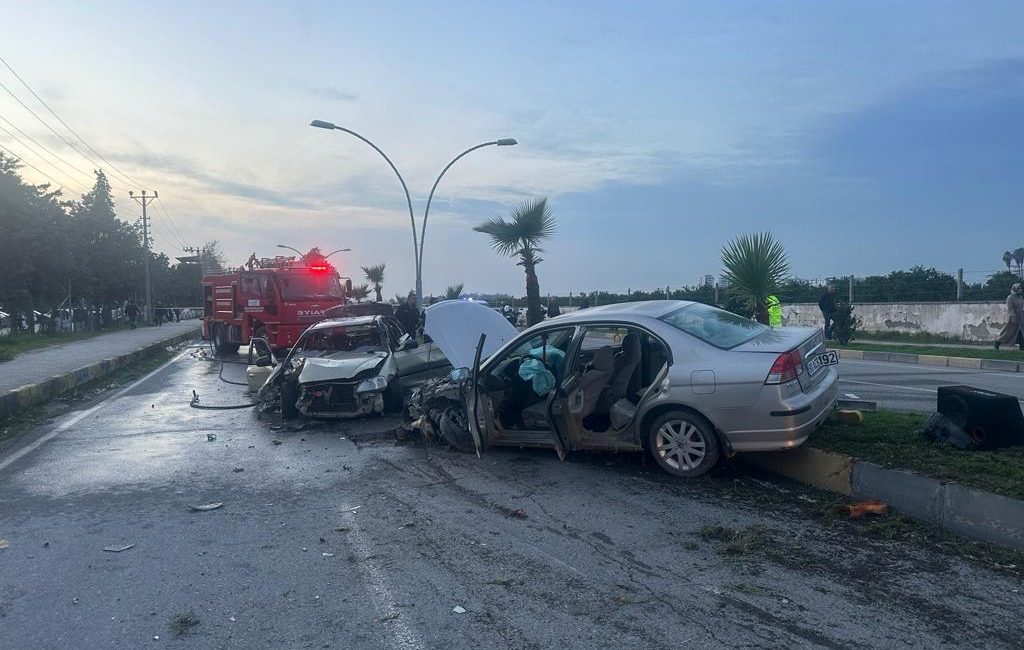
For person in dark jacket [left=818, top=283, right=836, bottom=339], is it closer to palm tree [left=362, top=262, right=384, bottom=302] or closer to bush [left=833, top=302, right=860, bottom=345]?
bush [left=833, top=302, right=860, bottom=345]

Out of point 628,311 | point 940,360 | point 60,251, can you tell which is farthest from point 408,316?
point 60,251

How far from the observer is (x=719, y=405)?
629cm

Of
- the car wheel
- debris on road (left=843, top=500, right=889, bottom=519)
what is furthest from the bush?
debris on road (left=843, top=500, right=889, bottom=519)

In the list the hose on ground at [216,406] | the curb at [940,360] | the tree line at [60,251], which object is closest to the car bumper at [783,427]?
the hose on ground at [216,406]

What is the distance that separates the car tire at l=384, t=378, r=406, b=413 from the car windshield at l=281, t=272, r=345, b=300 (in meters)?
11.5

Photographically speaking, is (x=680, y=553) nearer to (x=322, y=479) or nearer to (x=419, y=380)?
(x=322, y=479)

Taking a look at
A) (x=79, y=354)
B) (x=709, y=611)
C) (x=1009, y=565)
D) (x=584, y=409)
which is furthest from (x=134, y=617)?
(x=79, y=354)

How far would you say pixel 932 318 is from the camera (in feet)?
76.9

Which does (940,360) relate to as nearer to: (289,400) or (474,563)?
(289,400)

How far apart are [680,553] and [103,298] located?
1974 inches

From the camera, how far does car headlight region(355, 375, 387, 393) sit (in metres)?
10.3

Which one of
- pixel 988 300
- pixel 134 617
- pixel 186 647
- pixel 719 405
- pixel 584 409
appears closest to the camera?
pixel 186 647

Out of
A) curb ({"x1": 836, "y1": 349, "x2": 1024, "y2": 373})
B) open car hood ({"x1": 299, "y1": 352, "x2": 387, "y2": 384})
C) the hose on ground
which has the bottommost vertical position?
the hose on ground

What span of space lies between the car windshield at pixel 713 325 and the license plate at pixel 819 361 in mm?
535
